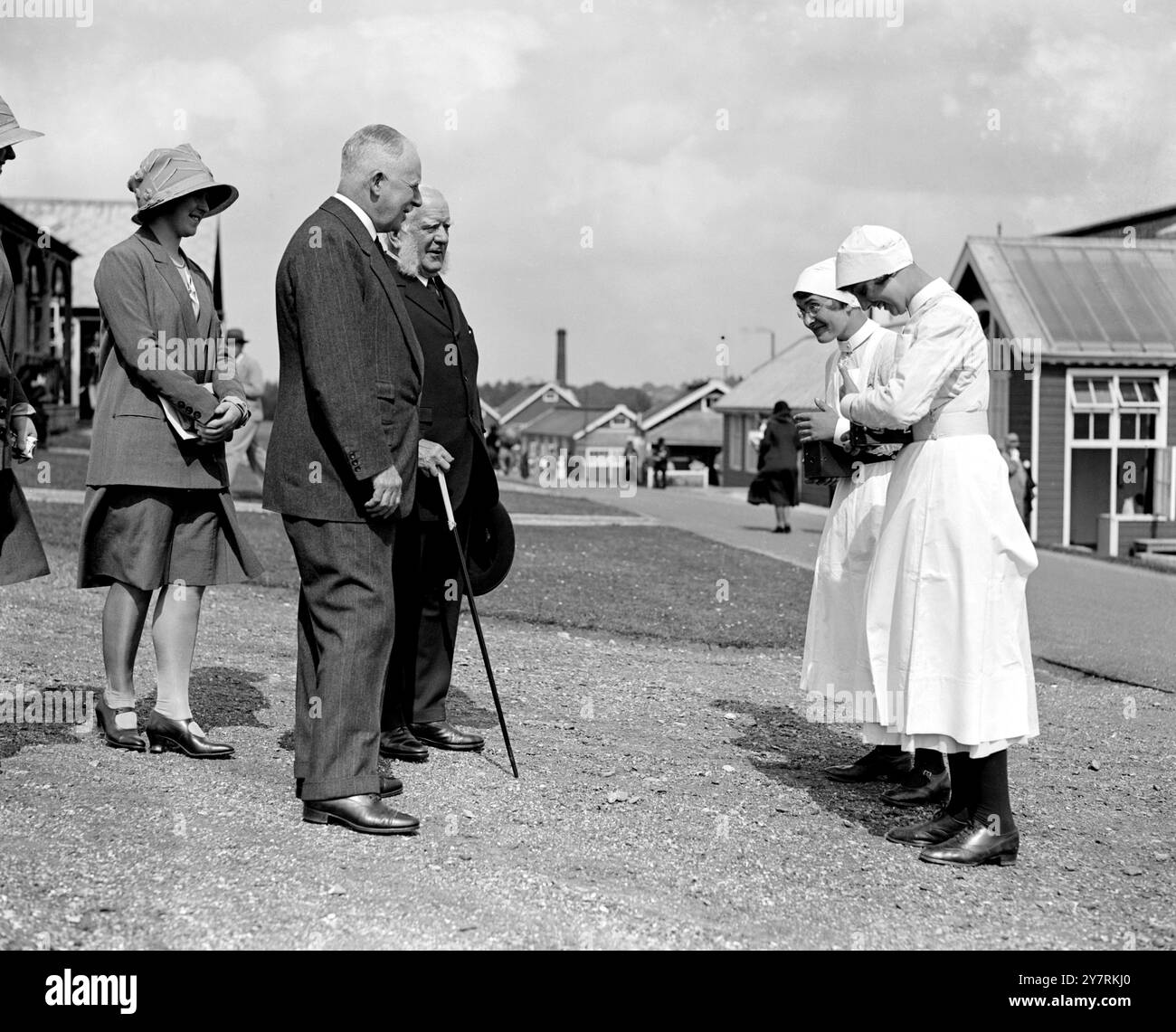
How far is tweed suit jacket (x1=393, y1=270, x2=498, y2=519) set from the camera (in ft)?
19.0

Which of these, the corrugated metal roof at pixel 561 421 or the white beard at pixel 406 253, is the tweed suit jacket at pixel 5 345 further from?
the corrugated metal roof at pixel 561 421

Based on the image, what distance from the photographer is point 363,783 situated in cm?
475

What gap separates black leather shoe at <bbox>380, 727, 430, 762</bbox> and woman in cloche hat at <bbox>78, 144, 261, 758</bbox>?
63cm

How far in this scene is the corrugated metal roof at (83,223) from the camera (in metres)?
53.3

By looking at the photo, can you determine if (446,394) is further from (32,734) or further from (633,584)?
(633,584)

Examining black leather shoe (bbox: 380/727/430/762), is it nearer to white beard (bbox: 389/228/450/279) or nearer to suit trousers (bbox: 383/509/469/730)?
suit trousers (bbox: 383/509/469/730)

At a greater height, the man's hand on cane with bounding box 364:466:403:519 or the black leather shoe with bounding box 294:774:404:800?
the man's hand on cane with bounding box 364:466:403:519

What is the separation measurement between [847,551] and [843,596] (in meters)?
0.18

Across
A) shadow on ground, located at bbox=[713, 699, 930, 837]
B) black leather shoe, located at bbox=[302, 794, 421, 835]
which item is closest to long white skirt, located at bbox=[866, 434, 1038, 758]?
shadow on ground, located at bbox=[713, 699, 930, 837]

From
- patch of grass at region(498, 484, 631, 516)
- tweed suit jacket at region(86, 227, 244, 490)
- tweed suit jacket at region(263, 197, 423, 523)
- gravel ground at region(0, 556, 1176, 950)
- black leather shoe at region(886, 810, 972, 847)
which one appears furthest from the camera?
patch of grass at region(498, 484, 631, 516)

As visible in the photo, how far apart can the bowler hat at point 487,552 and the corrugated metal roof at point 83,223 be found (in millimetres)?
49304

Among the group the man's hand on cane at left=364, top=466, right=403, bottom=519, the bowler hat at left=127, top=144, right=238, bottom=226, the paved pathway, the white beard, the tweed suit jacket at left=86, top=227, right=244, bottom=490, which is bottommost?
the paved pathway
